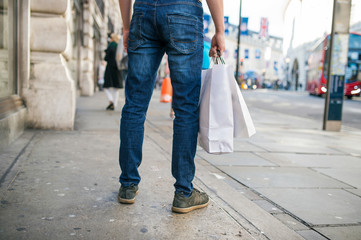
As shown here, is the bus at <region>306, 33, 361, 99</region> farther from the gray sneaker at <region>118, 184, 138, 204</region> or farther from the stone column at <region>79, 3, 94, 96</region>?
the gray sneaker at <region>118, 184, 138, 204</region>

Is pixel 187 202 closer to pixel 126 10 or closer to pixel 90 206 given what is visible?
pixel 90 206

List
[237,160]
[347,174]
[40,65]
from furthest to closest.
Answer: [40,65] < [237,160] < [347,174]

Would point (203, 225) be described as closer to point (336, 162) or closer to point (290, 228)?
point (290, 228)

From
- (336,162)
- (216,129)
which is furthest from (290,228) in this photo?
(336,162)

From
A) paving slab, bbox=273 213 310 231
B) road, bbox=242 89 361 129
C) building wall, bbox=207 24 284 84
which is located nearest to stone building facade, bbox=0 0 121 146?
paving slab, bbox=273 213 310 231

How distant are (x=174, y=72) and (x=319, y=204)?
1.47 metres

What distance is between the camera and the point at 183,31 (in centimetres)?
213

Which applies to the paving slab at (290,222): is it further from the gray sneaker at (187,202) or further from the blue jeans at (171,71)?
the blue jeans at (171,71)

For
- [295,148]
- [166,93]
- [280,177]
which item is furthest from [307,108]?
[280,177]

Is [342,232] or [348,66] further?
[348,66]

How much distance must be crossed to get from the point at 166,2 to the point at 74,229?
1.31 metres

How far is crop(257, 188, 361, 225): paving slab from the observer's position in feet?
8.13

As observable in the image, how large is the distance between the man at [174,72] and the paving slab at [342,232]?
0.74 m

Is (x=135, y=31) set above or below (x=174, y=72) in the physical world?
above
